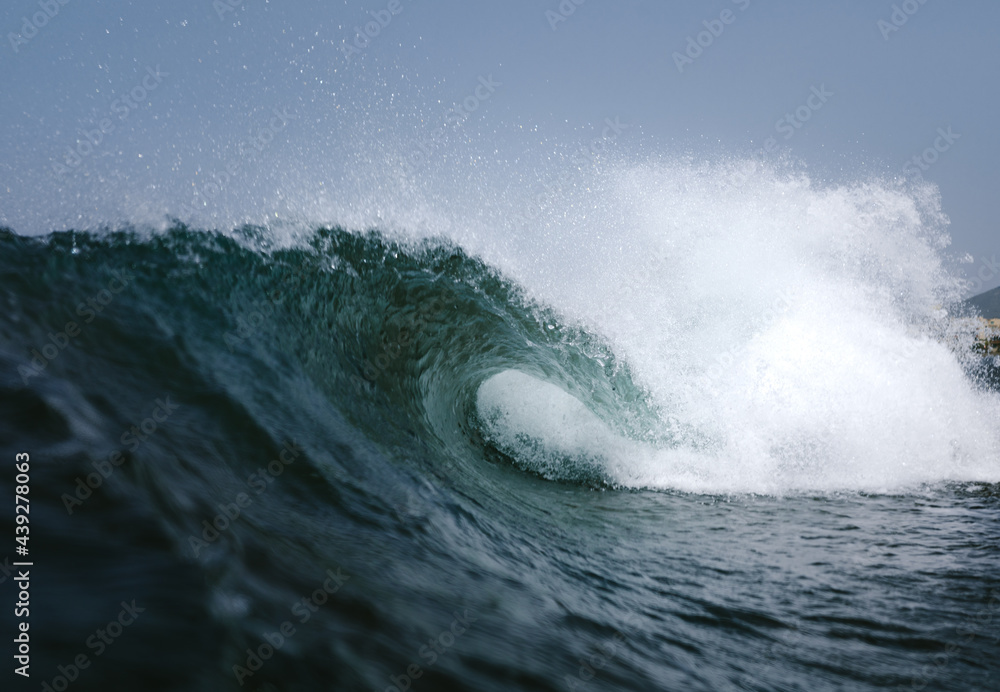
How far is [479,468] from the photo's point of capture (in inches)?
208

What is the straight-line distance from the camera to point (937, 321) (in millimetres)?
8430

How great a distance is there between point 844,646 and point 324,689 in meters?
2.06

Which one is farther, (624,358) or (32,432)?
(624,358)

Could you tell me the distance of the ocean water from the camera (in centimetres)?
158

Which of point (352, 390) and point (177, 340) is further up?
point (352, 390)

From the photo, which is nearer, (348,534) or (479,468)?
(348,534)

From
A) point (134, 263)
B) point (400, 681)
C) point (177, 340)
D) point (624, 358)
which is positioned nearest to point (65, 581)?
point (400, 681)

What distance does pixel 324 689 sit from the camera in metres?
1.29

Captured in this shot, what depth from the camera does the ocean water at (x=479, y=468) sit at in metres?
1.58

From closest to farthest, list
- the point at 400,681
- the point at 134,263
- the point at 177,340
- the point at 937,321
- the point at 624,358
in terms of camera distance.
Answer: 1. the point at 400,681
2. the point at 177,340
3. the point at 134,263
4. the point at 624,358
5. the point at 937,321

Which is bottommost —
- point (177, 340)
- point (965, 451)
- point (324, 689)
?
point (324, 689)

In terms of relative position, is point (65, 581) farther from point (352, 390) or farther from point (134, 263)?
point (134, 263)

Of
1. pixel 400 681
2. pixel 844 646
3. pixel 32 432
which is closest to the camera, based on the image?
pixel 400 681

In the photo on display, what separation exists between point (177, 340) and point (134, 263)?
4.08 ft
